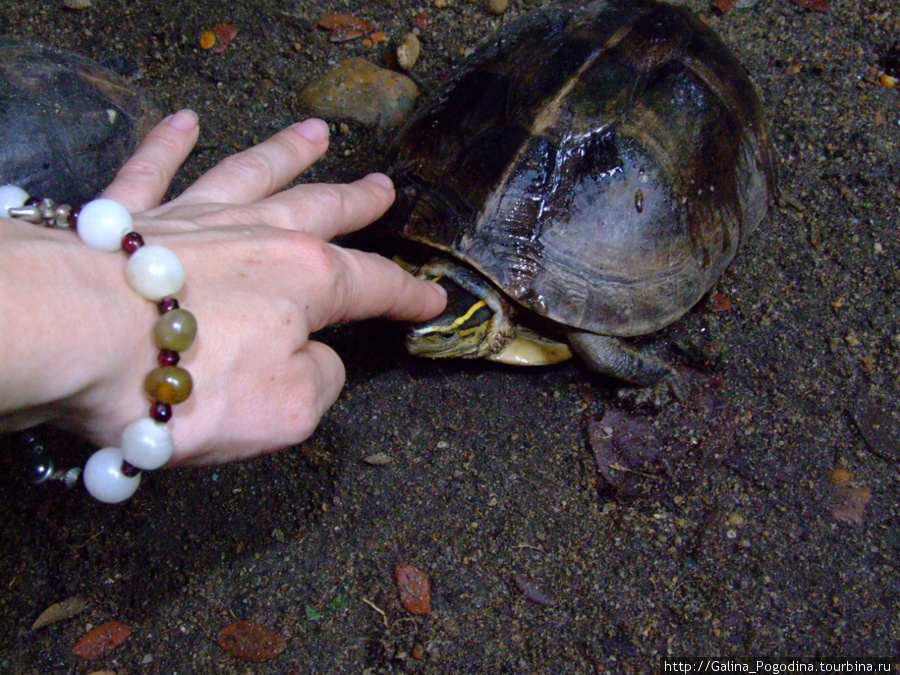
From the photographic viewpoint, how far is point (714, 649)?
61.6 inches

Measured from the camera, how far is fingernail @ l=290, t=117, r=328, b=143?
156cm

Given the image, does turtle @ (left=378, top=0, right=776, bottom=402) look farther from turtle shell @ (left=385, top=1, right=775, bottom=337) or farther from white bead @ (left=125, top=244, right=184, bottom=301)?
white bead @ (left=125, top=244, right=184, bottom=301)

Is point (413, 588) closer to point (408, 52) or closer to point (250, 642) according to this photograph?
point (250, 642)

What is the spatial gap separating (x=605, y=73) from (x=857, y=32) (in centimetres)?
143

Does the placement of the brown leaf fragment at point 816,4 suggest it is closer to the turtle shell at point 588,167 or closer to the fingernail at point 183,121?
the turtle shell at point 588,167

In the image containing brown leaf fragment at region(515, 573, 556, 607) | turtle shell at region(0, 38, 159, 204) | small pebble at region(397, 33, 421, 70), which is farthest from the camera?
small pebble at region(397, 33, 421, 70)

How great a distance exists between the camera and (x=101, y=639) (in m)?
1.57

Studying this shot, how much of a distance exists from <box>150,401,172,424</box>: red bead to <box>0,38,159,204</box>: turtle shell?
49.2 inches

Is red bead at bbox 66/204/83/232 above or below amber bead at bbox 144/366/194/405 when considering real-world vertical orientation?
above

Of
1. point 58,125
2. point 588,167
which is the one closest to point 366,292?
point 588,167

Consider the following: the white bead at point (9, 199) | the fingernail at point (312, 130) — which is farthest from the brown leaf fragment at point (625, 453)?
the white bead at point (9, 199)

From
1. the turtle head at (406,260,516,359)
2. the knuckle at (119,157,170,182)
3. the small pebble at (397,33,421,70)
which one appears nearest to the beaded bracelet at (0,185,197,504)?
the knuckle at (119,157,170,182)

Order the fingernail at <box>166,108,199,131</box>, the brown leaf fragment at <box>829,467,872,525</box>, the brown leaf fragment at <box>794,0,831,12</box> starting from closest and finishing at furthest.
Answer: the fingernail at <box>166,108,199,131</box> < the brown leaf fragment at <box>829,467,872,525</box> < the brown leaf fragment at <box>794,0,831,12</box>

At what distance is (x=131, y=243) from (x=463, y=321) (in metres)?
0.87
